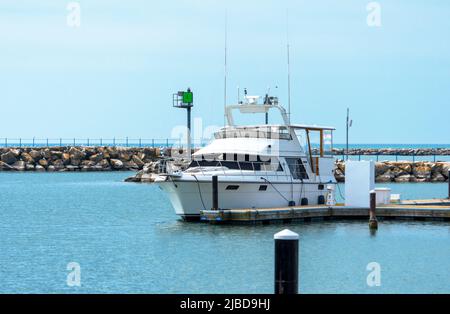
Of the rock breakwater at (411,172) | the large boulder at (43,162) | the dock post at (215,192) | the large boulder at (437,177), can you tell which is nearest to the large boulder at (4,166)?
the large boulder at (43,162)

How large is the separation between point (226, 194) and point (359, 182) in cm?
554

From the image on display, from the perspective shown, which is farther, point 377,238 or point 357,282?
point 377,238

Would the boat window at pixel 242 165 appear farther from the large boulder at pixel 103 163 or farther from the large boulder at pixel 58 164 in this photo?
the large boulder at pixel 58 164

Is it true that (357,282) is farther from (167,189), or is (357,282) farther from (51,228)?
(51,228)

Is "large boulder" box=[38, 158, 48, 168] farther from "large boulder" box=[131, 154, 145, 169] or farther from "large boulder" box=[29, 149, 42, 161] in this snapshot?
"large boulder" box=[131, 154, 145, 169]

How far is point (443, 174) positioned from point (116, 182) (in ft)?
97.7

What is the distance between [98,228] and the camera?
122 ft

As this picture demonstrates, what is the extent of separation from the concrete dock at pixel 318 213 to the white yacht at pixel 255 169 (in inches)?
41.5

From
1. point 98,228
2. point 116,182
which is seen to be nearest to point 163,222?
point 98,228

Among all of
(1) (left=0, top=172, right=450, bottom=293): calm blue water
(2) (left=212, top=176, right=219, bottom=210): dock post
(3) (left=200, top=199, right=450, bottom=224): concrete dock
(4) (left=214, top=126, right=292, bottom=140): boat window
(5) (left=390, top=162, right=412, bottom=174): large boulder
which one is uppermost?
(4) (left=214, top=126, right=292, bottom=140): boat window

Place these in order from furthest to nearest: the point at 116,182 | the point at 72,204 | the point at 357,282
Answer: the point at 116,182 < the point at 72,204 < the point at 357,282

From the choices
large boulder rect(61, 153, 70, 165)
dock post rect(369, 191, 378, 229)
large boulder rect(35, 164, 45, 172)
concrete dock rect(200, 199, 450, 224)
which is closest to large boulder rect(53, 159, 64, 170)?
large boulder rect(61, 153, 70, 165)

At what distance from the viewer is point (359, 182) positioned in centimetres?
3550

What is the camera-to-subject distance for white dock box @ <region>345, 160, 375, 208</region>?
34.9 metres
